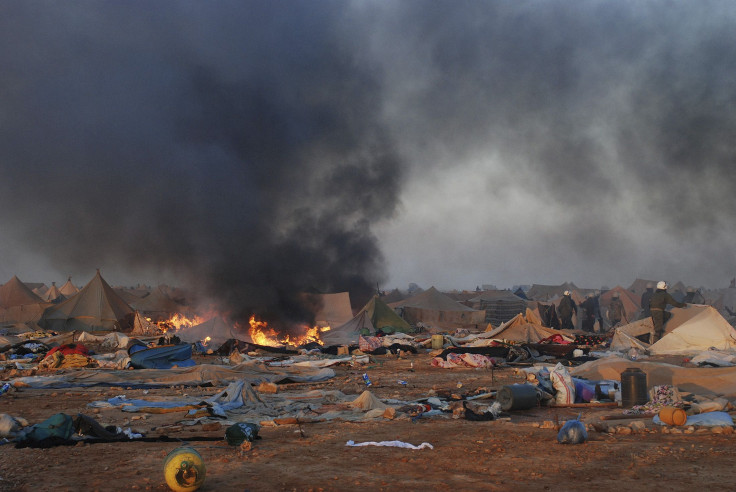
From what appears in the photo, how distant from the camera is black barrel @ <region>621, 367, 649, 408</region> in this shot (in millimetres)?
8336

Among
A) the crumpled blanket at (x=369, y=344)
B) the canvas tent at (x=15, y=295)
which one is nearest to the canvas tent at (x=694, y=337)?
the crumpled blanket at (x=369, y=344)

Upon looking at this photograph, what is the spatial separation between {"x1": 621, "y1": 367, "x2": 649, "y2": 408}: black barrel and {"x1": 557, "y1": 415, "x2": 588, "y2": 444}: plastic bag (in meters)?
2.49

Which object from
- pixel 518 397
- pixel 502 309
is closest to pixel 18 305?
pixel 502 309

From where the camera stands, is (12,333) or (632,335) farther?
(12,333)

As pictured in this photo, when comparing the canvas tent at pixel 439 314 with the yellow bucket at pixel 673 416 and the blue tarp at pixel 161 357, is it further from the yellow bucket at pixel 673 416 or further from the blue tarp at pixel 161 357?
the yellow bucket at pixel 673 416

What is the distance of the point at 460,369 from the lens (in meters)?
15.1

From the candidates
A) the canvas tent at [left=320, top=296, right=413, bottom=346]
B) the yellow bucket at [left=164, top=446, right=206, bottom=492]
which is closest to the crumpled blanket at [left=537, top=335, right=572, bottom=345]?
the canvas tent at [left=320, top=296, right=413, bottom=346]

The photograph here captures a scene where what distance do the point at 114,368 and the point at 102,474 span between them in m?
9.91

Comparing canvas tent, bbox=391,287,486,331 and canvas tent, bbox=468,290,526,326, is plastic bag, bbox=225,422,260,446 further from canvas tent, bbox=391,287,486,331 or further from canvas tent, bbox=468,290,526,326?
canvas tent, bbox=468,290,526,326

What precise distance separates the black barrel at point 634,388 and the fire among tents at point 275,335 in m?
16.8

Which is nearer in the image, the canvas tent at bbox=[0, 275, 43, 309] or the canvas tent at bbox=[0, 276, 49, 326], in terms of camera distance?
the canvas tent at bbox=[0, 276, 49, 326]

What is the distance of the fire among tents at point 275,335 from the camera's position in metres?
24.3

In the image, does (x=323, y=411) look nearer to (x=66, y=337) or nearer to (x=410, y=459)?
(x=410, y=459)

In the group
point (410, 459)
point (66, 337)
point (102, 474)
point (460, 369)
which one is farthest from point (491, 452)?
point (66, 337)
